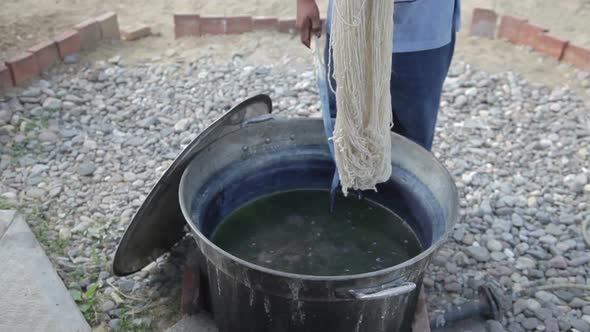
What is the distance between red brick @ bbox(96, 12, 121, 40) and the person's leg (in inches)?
110

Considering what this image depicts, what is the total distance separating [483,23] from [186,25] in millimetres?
2354

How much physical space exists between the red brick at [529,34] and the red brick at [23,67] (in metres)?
3.57

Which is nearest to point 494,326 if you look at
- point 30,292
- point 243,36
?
point 30,292

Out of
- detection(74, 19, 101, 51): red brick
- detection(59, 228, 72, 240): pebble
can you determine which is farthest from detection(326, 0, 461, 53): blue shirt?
detection(74, 19, 101, 51): red brick

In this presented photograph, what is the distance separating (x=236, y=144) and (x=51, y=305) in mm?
998

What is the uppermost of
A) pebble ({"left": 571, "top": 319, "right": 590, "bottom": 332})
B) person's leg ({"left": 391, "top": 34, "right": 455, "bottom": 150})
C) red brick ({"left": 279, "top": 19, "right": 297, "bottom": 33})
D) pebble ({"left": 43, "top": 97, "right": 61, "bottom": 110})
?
person's leg ({"left": 391, "top": 34, "right": 455, "bottom": 150})

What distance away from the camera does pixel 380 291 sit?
1.65m

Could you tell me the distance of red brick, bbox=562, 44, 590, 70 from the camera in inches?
165

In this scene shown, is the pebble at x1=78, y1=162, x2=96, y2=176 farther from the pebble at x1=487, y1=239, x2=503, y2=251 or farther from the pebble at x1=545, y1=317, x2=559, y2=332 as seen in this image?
the pebble at x1=545, y1=317, x2=559, y2=332

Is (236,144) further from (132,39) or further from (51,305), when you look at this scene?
(132,39)

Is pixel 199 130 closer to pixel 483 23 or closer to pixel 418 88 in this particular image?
pixel 418 88

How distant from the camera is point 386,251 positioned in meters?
2.32

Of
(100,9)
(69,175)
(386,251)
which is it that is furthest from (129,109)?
(386,251)

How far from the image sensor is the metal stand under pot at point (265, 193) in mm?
1691
